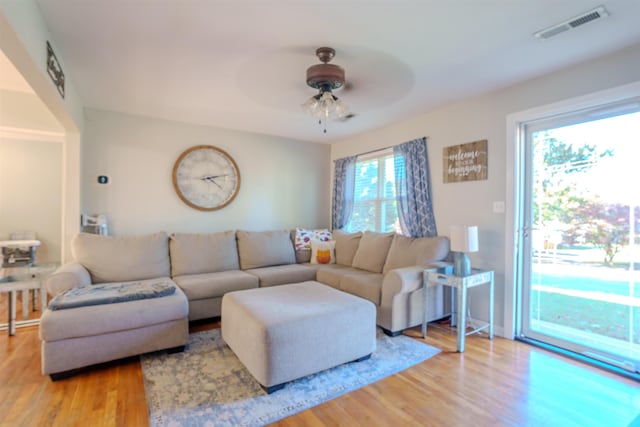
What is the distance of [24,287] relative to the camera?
2.80 m

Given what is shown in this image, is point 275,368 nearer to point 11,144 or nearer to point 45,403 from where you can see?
point 45,403

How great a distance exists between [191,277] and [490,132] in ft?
10.6

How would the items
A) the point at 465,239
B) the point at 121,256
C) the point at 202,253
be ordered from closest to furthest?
the point at 465,239, the point at 121,256, the point at 202,253

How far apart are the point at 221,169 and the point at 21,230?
9.30 ft

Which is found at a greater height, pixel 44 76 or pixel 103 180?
pixel 44 76

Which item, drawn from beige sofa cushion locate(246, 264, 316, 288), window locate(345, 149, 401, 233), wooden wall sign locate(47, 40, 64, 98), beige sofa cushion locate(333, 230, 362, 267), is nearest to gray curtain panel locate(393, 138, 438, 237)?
window locate(345, 149, 401, 233)

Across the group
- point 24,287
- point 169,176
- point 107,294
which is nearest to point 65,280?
point 107,294

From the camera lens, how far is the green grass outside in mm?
2250

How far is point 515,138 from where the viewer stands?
8.96 ft

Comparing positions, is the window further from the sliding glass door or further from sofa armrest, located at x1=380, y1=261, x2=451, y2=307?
the sliding glass door

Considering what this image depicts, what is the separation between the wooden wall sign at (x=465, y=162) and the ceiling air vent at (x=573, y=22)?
1.12 m

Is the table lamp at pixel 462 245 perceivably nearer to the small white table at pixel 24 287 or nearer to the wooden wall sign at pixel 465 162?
the wooden wall sign at pixel 465 162

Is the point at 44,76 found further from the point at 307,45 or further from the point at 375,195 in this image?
the point at 375,195

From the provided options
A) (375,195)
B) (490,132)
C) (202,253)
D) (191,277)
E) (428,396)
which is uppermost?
(490,132)
